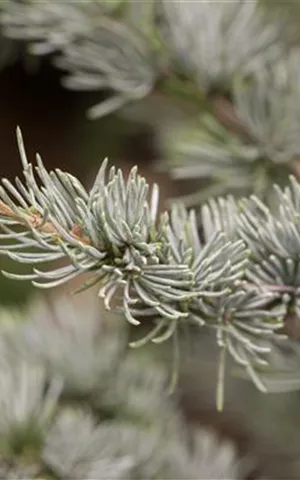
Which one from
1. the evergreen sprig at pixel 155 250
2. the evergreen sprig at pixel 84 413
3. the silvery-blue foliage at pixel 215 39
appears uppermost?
the silvery-blue foliage at pixel 215 39

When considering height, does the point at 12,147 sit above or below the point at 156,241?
above

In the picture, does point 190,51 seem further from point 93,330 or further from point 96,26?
point 93,330

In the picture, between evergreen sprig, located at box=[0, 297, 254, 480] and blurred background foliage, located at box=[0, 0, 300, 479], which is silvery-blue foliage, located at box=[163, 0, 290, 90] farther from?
evergreen sprig, located at box=[0, 297, 254, 480]

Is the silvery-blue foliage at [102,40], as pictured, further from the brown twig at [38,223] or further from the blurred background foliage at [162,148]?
the brown twig at [38,223]

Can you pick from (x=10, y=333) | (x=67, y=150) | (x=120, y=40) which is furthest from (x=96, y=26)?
(x=67, y=150)

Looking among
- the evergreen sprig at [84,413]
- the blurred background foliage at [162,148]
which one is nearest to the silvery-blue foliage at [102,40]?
the blurred background foliage at [162,148]

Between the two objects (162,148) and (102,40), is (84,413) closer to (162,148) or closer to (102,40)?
(102,40)
